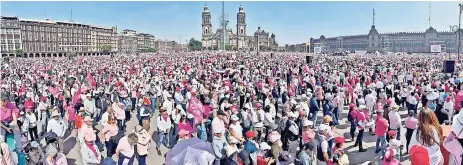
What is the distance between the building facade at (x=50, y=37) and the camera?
85.2m

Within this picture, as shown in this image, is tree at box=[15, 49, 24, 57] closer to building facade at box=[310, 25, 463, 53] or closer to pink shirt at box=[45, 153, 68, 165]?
building facade at box=[310, 25, 463, 53]

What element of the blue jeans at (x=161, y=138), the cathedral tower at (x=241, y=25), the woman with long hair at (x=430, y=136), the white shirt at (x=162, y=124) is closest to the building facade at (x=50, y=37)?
the cathedral tower at (x=241, y=25)

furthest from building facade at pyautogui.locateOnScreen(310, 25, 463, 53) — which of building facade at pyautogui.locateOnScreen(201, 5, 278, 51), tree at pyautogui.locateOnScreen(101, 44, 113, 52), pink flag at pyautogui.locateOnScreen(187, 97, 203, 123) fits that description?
pink flag at pyautogui.locateOnScreen(187, 97, 203, 123)

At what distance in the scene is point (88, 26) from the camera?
115188mm

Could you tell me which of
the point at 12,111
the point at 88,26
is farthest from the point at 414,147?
the point at 88,26

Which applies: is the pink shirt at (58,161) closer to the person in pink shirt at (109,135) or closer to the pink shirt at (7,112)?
the person in pink shirt at (109,135)

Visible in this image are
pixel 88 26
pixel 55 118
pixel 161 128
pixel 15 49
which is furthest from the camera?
pixel 88 26

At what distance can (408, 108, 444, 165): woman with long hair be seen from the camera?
3.46 m

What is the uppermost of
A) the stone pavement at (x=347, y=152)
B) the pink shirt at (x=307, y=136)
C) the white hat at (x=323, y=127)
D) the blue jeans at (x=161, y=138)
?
the white hat at (x=323, y=127)

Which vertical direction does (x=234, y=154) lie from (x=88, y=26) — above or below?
below

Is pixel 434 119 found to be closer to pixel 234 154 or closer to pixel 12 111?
pixel 234 154

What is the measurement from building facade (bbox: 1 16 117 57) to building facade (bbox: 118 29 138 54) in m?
19.8

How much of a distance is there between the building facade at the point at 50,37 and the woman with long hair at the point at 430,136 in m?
87.2

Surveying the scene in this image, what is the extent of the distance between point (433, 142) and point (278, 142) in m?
2.36
